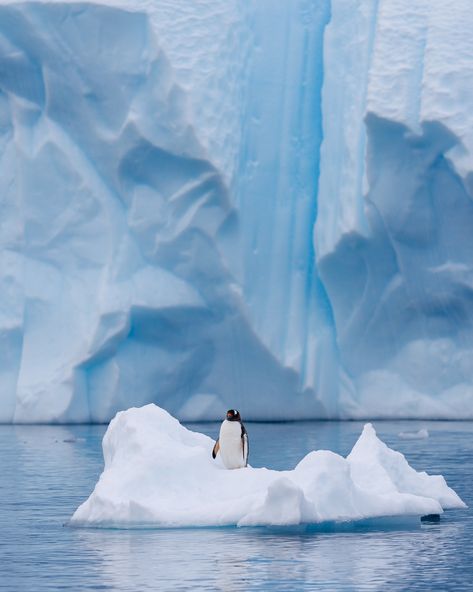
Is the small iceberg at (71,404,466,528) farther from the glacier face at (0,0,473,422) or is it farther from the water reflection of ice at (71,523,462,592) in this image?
the glacier face at (0,0,473,422)

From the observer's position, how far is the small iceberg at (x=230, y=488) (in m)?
9.34

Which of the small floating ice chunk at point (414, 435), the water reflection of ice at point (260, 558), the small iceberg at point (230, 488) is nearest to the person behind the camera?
the water reflection of ice at point (260, 558)

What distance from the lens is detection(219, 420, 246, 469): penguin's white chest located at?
1089 centimetres

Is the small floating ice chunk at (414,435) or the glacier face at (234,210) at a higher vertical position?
the glacier face at (234,210)

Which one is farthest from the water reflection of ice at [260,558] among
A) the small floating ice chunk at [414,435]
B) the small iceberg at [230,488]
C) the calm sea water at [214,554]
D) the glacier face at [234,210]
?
the glacier face at [234,210]

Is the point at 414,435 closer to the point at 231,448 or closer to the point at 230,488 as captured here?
the point at 231,448

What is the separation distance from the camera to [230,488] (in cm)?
991

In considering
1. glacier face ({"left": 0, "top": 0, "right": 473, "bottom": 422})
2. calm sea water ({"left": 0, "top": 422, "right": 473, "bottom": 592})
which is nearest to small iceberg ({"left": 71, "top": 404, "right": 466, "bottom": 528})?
calm sea water ({"left": 0, "top": 422, "right": 473, "bottom": 592})

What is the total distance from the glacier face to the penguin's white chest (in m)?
10.4

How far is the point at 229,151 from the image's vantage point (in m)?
21.3

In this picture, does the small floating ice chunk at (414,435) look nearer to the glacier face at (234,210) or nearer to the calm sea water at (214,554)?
the glacier face at (234,210)

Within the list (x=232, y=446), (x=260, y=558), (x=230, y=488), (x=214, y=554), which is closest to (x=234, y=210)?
(x=232, y=446)

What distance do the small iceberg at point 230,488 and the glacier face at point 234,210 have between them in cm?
1050

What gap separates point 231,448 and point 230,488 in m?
1.05
